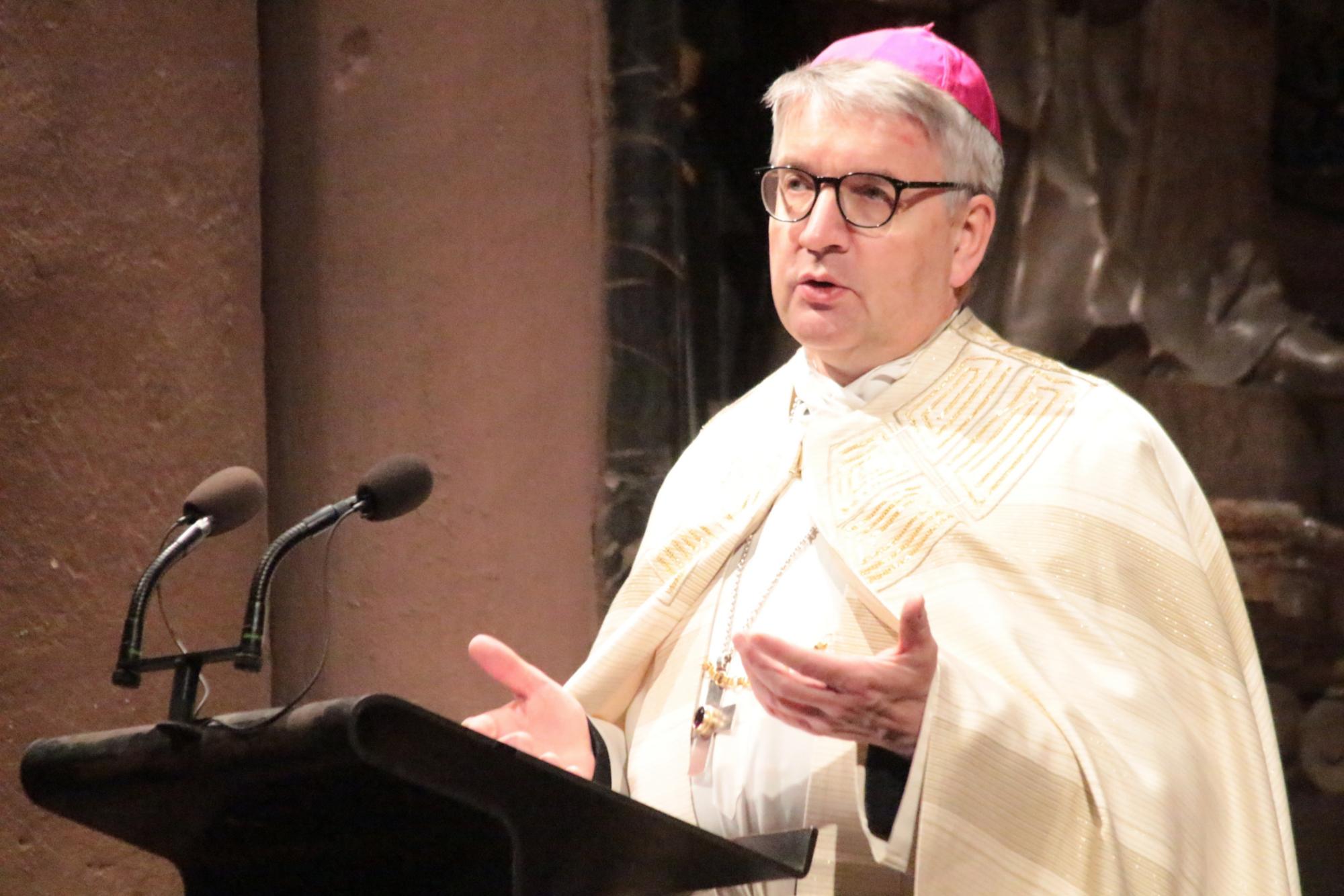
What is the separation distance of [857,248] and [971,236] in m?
0.24

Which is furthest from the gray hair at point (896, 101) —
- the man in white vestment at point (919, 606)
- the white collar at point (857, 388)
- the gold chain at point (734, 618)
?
the gold chain at point (734, 618)

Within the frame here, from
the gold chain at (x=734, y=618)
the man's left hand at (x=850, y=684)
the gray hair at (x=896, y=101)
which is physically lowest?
the gold chain at (x=734, y=618)

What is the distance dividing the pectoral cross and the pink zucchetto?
3.32 ft

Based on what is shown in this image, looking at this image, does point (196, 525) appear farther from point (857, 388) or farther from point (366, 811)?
point (857, 388)

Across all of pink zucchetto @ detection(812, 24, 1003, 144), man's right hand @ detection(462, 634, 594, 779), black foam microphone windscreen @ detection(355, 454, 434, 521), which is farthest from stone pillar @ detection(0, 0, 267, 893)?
black foam microphone windscreen @ detection(355, 454, 434, 521)

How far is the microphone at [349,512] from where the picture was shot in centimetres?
177

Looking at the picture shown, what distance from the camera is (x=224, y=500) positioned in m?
1.93

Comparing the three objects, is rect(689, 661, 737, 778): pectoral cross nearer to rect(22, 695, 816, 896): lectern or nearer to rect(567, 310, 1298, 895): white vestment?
rect(567, 310, 1298, 895): white vestment

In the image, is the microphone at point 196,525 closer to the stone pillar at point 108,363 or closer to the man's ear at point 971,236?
the man's ear at point 971,236

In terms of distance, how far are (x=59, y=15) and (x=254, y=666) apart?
2219 mm

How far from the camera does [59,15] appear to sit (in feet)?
11.4

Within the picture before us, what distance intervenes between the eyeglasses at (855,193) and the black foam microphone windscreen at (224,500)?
3.53 ft

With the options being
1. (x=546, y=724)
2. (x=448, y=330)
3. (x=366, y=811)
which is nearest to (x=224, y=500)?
(x=366, y=811)

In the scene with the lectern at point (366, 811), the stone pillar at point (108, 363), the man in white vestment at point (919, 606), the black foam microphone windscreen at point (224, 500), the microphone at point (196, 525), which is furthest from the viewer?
the stone pillar at point (108, 363)
